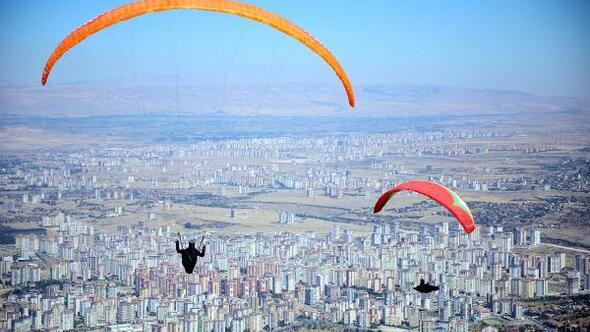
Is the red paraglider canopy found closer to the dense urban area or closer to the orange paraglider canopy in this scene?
the orange paraglider canopy

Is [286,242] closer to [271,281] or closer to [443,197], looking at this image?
[271,281]

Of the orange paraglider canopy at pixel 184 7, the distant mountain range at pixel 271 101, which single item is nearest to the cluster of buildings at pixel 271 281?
the orange paraglider canopy at pixel 184 7

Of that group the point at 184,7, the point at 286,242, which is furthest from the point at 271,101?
the point at 184,7

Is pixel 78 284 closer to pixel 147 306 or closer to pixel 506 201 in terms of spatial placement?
pixel 147 306

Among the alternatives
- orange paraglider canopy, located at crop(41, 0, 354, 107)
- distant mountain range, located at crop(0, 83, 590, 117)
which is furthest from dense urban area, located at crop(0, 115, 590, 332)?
distant mountain range, located at crop(0, 83, 590, 117)

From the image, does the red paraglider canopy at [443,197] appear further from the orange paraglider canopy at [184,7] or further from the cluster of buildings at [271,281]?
the cluster of buildings at [271,281]
